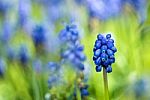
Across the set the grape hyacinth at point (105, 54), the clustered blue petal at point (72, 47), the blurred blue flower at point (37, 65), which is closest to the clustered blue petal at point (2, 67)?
the blurred blue flower at point (37, 65)

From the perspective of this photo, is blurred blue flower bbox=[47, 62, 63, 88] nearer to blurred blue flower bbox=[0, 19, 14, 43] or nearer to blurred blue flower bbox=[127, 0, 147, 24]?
blurred blue flower bbox=[0, 19, 14, 43]

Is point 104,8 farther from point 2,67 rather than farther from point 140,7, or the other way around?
point 2,67

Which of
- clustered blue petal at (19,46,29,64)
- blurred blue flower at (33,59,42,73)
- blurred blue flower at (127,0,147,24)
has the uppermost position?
blurred blue flower at (127,0,147,24)

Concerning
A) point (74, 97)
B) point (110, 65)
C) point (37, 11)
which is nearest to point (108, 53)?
point (110, 65)

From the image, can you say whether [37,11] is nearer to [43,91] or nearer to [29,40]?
[29,40]

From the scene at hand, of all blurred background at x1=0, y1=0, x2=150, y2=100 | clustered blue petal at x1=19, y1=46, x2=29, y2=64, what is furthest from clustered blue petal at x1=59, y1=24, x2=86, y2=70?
clustered blue petal at x1=19, y1=46, x2=29, y2=64

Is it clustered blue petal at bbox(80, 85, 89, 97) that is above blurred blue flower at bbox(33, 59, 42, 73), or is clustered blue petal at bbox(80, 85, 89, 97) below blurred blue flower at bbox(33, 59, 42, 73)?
below
